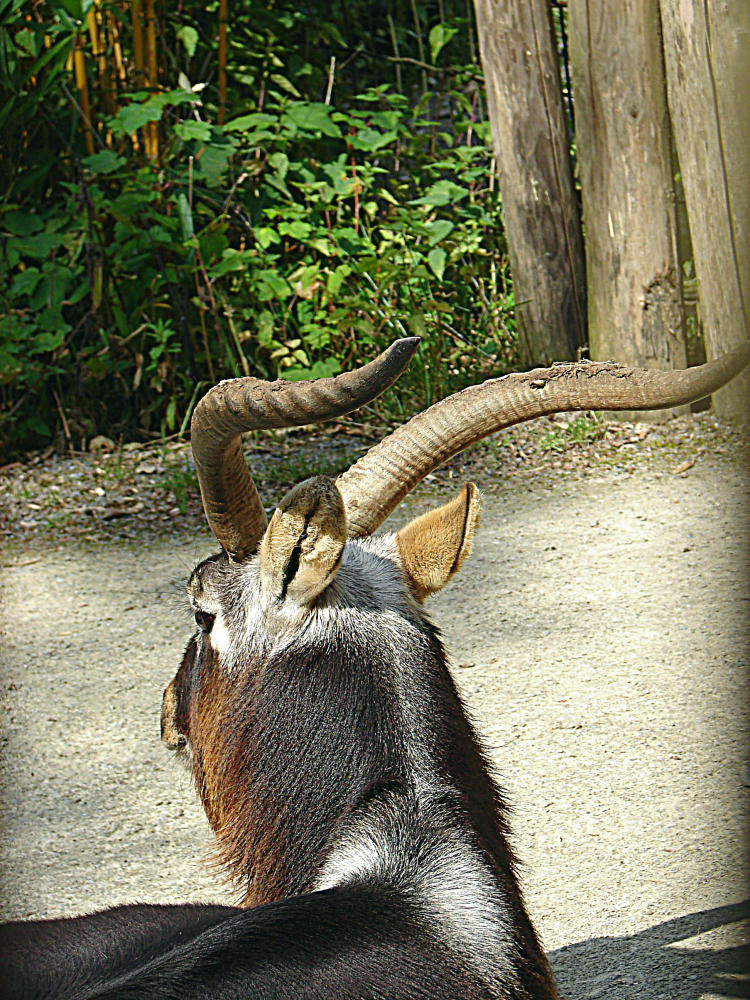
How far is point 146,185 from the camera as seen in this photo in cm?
666

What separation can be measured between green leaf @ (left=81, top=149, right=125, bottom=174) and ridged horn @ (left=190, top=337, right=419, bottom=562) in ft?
15.6

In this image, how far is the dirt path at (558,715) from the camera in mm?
2961

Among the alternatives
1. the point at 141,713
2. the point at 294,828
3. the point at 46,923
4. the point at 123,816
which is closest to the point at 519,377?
the point at 294,828

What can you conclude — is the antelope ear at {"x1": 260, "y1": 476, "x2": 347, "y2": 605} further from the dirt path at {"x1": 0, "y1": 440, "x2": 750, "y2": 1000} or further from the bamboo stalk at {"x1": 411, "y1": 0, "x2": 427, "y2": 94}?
the bamboo stalk at {"x1": 411, "y1": 0, "x2": 427, "y2": 94}

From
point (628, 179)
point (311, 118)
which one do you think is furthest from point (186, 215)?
point (628, 179)

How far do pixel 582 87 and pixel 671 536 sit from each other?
2365 mm

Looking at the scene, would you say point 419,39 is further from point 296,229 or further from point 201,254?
point 201,254

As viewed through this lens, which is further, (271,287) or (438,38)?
(438,38)

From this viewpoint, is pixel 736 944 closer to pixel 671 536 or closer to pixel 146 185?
pixel 671 536

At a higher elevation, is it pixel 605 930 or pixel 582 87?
pixel 582 87

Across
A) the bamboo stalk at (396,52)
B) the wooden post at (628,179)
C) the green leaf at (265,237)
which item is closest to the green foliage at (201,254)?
the green leaf at (265,237)

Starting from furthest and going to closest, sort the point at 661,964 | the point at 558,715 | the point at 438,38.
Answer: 1. the point at 438,38
2. the point at 558,715
3. the point at 661,964

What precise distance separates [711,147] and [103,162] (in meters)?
3.19

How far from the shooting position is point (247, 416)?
1.88m
